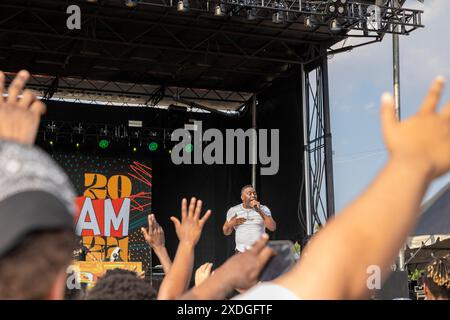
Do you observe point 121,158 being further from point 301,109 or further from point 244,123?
point 301,109

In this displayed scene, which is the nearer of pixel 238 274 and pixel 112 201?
pixel 238 274

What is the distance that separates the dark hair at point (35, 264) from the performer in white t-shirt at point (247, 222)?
22.2ft

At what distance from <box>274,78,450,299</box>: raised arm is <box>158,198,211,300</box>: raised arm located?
0.83 metres

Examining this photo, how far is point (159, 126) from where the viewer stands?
1456 cm

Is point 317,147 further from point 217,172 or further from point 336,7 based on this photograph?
point 217,172

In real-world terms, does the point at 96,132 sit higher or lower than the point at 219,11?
lower

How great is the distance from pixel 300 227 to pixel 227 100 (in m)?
3.85

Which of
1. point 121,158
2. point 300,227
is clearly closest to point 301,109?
point 300,227

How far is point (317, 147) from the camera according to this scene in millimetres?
12648

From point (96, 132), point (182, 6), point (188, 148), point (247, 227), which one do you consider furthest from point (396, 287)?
point (96, 132)

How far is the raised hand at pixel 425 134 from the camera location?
0.77 meters

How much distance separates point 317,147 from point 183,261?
11.1 m

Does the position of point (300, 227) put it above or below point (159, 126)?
below

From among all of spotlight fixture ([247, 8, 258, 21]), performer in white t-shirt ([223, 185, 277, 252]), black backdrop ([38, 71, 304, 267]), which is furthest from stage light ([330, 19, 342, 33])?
performer in white t-shirt ([223, 185, 277, 252])
